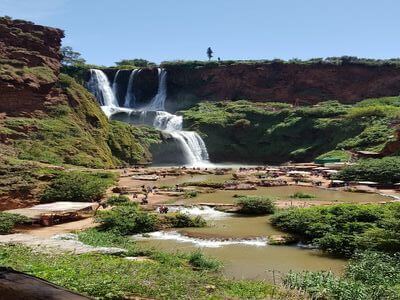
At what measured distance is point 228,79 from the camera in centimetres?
7475

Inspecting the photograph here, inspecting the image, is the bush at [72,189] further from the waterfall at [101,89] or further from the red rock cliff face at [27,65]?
the waterfall at [101,89]

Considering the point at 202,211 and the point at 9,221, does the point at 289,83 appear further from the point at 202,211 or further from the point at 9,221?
the point at 9,221

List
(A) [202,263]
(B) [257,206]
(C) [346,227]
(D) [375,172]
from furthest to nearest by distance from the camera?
(D) [375,172] < (B) [257,206] < (C) [346,227] < (A) [202,263]

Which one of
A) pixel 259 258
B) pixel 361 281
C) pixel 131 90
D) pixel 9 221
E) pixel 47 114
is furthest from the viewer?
pixel 131 90

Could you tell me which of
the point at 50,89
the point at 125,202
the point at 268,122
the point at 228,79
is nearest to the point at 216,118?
the point at 268,122

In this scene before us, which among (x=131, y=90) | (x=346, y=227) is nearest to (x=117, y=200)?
(x=346, y=227)

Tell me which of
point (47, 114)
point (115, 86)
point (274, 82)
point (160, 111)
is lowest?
point (47, 114)

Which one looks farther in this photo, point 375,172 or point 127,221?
point 375,172

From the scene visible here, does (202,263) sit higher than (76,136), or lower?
lower

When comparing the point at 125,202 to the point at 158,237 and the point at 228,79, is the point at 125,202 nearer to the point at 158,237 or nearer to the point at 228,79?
the point at 158,237

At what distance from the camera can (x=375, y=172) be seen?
2962 centimetres

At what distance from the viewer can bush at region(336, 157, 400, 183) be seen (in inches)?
1131

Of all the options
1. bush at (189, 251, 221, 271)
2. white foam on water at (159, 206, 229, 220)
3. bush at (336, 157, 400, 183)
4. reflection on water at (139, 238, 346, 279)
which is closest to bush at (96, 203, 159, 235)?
reflection on water at (139, 238, 346, 279)

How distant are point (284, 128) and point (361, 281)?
50.5m
